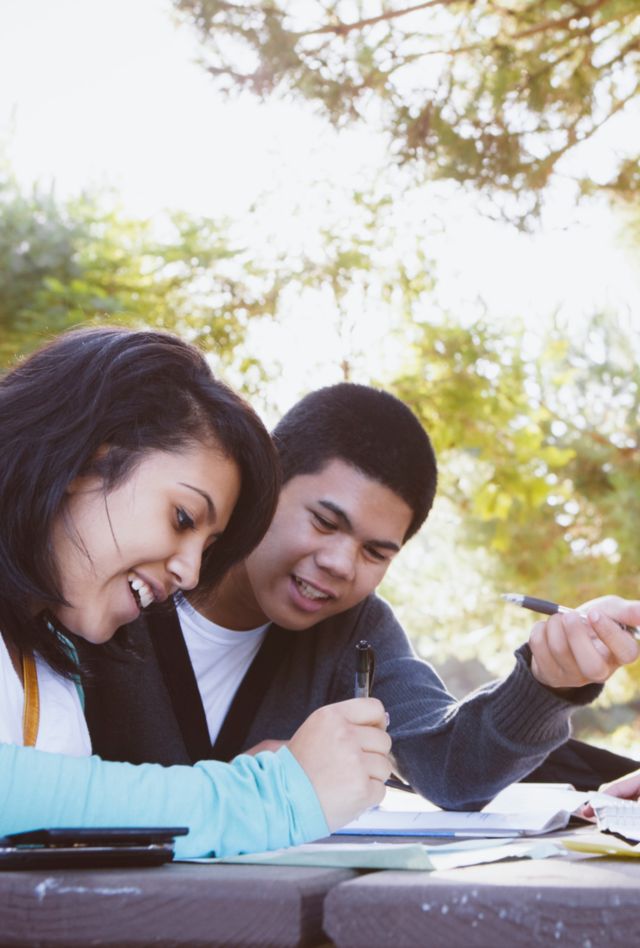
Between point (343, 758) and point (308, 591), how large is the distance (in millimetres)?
991

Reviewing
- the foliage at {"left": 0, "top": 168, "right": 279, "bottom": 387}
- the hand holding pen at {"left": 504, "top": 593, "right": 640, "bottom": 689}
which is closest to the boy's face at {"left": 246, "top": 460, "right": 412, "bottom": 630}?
the hand holding pen at {"left": 504, "top": 593, "right": 640, "bottom": 689}

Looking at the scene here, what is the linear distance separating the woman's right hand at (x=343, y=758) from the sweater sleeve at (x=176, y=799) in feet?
0.05

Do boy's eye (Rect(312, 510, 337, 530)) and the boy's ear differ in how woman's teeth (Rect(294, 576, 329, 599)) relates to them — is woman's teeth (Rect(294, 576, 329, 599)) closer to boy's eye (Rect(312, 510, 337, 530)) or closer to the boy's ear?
boy's eye (Rect(312, 510, 337, 530))

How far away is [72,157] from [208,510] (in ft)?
17.1


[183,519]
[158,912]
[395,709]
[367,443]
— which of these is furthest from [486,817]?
[158,912]

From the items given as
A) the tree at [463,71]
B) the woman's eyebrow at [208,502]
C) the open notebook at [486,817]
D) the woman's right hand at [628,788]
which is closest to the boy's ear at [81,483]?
the woman's eyebrow at [208,502]

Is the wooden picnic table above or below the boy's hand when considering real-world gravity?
below

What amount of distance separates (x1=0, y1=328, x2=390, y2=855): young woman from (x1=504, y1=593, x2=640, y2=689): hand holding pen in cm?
42

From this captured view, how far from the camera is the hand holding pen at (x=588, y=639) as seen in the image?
150cm

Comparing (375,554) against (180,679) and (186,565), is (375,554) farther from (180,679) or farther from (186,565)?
(186,565)

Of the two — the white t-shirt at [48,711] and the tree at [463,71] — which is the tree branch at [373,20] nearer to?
the tree at [463,71]

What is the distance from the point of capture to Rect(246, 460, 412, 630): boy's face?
2.08 meters

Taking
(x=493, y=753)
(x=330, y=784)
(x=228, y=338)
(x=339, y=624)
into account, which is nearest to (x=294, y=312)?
(x=228, y=338)

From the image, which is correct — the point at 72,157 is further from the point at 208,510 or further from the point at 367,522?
the point at 208,510
